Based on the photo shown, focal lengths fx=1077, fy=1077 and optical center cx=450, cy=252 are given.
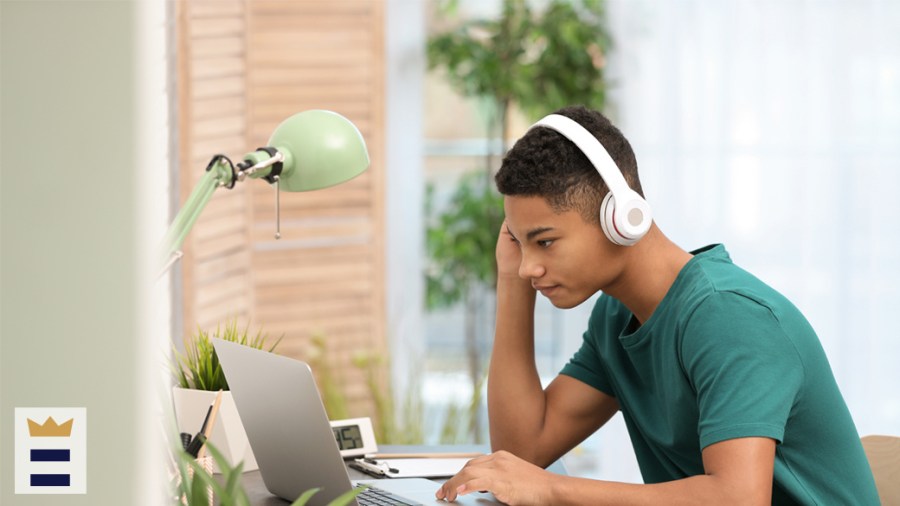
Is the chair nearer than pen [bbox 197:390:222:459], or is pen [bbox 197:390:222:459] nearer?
pen [bbox 197:390:222:459]

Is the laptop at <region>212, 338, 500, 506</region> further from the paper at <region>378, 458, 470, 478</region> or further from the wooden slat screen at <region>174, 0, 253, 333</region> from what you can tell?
the wooden slat screen at <region>174, 0, 253, 333</region>

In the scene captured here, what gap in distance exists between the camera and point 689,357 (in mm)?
1432

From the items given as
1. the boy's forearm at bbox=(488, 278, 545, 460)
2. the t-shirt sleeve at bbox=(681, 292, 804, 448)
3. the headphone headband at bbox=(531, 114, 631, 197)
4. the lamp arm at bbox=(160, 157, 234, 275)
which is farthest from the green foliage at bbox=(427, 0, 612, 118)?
the lamp arm at bbox=(160, 157, 234, 275)

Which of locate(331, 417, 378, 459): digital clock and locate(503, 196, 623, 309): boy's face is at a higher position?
locate(503, 196, 623, 309): boy's face

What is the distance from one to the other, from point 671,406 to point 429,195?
2554mm

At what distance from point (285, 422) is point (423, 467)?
1.28 feet

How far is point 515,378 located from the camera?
1806 mm

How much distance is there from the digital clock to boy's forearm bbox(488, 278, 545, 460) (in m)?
0.21

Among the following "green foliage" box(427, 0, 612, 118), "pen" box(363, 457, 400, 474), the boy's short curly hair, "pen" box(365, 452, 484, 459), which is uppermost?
"green foliage" box(427, 0, 612, 118)

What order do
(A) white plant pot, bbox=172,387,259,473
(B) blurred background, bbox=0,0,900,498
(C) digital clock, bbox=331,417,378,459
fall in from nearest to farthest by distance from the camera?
(A) white plant pot, bbox=172,387,259,473 < (C) digital clock, bbox=331,417,378,459 < (B) blurred background, bbox=0,0,900,498

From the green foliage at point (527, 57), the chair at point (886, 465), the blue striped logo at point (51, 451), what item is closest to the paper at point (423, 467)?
the chair at point (886, 465)

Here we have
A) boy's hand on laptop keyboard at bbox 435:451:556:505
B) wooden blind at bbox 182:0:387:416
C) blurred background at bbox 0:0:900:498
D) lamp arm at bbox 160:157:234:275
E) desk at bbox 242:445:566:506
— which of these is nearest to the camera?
lamp arm at bbox 160:157:234:275

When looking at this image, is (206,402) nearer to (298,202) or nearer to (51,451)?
(51,451)

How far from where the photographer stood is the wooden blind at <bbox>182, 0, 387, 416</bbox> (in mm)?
3041
